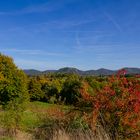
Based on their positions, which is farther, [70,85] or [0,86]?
[70,85]

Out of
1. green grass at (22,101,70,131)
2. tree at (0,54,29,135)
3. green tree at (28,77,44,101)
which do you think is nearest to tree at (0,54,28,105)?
tree at (0,54,29,135)

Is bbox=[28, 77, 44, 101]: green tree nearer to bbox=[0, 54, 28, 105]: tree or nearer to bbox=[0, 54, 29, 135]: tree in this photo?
bbox=[0, 54, 29, 135]: tree

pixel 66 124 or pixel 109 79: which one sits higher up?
pixel 109 79

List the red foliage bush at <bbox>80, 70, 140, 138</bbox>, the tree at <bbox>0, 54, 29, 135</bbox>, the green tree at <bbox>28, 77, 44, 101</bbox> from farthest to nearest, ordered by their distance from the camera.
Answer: the green tree at <bbox>28, 77, 44, 101</bbox> → the tree at <bbox>0, 54, 29, 135</bbox> → the red foliage bush at <bbox>80, 70, 140, 138</bbox>

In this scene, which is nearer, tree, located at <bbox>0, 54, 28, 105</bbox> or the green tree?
tree, located at <bbox>0, 54, 28, 105</bbox>

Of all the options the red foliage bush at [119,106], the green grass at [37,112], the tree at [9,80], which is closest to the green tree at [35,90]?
the tree at [9,80]

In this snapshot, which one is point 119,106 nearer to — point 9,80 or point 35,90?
point 9,80

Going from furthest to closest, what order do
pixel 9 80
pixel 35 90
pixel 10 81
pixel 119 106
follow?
pixel 35 90
pixel 10 81
pixel 9 80
pixel 119 106

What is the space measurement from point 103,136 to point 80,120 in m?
1.64

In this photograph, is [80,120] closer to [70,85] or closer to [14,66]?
[14,66]

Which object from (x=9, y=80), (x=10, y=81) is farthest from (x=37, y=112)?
(x=10, y=81)

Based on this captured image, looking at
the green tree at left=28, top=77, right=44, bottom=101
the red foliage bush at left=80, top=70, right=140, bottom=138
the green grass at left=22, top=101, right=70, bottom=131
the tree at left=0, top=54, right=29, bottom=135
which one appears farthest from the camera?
the green tree at left=28, top=77, right=44, bottom=101

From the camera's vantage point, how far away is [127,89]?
12484 millimetres

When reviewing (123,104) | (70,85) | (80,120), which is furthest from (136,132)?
(70,85)
